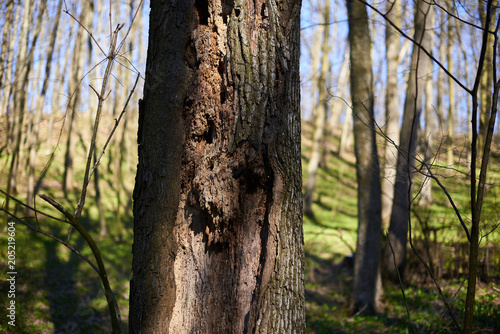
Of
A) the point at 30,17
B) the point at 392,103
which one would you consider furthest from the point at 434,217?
the point at 30,17

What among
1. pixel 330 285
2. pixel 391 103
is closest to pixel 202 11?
pixel 330 285

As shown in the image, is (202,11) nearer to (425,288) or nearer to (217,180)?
(217,180)

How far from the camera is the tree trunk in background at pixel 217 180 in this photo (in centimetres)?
161

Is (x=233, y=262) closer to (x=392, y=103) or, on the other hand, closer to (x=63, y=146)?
(x=392, y=103)

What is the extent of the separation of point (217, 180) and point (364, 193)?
4900 mm

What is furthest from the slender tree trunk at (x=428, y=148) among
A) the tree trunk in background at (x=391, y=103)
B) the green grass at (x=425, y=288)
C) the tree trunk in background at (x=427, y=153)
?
the tree trunk in background at (x=391, y=103)

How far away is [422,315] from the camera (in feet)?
18.4

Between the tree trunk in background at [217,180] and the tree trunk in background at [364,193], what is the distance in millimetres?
4533

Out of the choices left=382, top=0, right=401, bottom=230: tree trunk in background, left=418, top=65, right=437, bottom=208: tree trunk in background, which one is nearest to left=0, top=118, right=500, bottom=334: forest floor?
left=418, top=65, right=437, bottom=208: tree trunk in background

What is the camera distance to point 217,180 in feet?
5.25

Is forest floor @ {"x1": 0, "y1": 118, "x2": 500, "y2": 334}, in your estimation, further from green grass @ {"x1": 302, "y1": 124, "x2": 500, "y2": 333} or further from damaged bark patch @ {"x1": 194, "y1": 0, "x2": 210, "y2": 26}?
damaged bark patch @ {"x1": 194, "y1": 0, "x2": 210, "y2": 26}

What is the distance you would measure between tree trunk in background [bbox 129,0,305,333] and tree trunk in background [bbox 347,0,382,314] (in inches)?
178

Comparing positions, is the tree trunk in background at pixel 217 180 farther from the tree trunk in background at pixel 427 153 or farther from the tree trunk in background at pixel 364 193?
the tree trunk in background at pixel 364 193

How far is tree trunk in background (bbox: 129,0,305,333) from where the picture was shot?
161 cm
